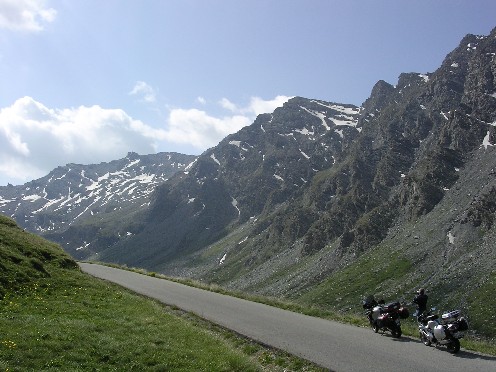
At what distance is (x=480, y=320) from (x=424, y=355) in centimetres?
10595

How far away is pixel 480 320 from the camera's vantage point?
105750 millimetres

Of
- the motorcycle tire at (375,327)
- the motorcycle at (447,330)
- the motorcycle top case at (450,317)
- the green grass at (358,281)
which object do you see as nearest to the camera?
the motorcycle at (447,330)

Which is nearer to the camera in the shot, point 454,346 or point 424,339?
point 454,346

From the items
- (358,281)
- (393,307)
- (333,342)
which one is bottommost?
(358,281)

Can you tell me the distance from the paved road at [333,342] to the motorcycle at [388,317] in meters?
0.49

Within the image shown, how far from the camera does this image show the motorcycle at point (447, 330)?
1741 centimetres

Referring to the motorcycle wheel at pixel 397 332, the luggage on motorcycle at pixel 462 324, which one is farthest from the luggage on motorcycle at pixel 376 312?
the luggage on motorcycle at pixel 462 324

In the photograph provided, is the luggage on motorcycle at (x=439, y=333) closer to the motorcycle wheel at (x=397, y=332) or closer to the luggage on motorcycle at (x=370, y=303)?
the motorcycle wheel at (x=397, y=332)

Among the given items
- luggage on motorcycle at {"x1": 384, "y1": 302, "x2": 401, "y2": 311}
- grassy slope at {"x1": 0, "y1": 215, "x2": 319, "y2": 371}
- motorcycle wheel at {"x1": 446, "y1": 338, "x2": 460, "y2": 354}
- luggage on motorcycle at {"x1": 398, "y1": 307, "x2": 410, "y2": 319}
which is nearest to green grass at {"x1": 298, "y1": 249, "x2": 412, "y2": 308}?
luggage on motorcycle at {"x1": 384, "y1": 302, "x2": 401, "y2": 311}

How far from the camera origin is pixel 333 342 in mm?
19219

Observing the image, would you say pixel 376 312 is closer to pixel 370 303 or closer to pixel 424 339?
pixel 370 303

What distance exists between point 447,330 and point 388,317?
11.9 feet

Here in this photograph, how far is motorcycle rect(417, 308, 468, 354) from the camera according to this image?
17406mm

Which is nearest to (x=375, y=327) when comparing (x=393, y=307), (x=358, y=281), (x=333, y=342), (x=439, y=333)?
(x=393, y=307)
